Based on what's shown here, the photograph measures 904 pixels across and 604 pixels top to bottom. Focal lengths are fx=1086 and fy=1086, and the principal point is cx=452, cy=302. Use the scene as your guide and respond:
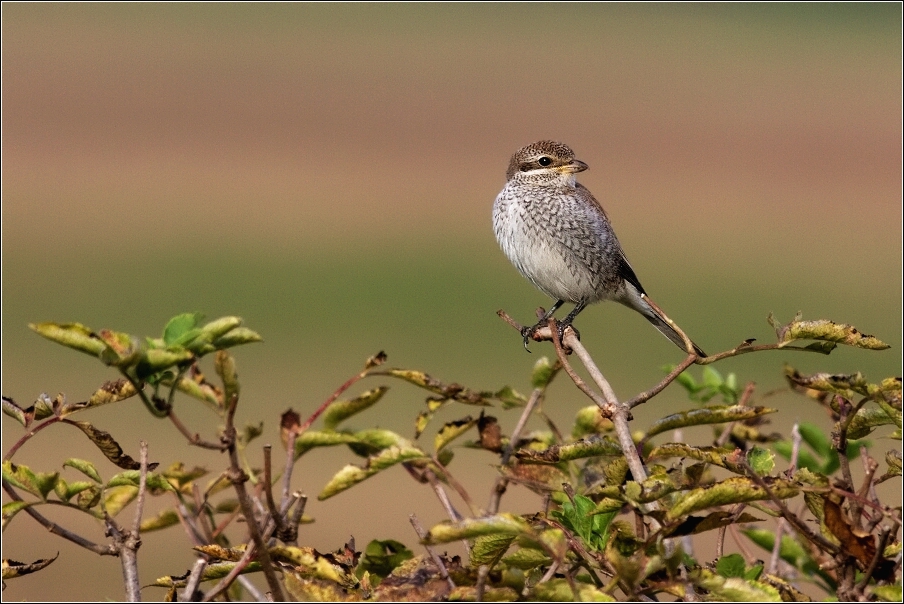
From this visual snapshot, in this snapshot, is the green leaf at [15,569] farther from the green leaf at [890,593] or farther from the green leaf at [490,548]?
the green leaf at [890,593]

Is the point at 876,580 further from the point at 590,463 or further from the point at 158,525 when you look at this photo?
the point at 158,525

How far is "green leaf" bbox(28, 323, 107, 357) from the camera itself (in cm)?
153

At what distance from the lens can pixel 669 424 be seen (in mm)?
1941

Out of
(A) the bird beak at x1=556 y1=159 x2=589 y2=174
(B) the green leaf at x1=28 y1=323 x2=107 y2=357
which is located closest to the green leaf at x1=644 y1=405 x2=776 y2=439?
(B) the green leaf at x1=28 y1=323 x2=107 y2=357

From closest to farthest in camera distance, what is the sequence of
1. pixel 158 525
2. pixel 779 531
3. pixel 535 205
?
1. pixel 779 531
2. pixel 158 525
3. pixel 535 205

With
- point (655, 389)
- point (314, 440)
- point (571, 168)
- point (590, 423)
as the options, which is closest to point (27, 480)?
point (314, 440)

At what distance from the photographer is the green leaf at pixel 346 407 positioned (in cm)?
202

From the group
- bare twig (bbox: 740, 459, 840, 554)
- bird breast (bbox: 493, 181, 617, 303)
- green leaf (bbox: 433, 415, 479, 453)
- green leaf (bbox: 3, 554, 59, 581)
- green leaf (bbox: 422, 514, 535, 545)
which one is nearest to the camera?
green leaf (bbox: 422, 514, 535, 545)

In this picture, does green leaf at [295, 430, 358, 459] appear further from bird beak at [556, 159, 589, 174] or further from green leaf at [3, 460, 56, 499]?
bird beak at [556, 159, 589, 174]

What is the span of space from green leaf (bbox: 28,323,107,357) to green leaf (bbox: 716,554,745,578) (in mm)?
1016

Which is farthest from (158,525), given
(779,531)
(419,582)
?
(779,531)

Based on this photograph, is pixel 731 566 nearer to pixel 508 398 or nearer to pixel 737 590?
pixel 737 590

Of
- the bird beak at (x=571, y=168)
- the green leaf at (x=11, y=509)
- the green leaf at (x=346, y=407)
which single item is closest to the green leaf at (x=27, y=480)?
the green leaf at (x=11, y=509)

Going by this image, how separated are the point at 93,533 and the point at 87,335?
7.85 meters
